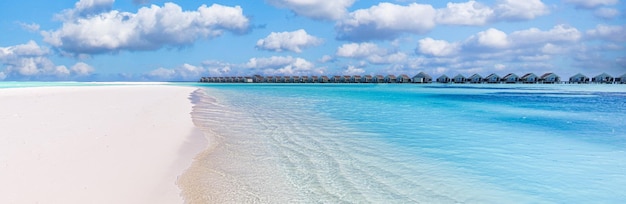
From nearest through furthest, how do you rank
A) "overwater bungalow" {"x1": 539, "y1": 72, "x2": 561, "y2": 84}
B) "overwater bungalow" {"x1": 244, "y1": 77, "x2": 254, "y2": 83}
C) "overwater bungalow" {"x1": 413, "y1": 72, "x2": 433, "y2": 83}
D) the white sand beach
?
the white sand beach → "overwater bungalow" {"x1": 539, "y1": 72, "x2": 561, "y2": 84} → "overwater bungalow" {"x1": 413, "y1": 72, "x2": 433, "y2": 83} → "overwater bungalow" {"x1": 244, "y1": 77, "x2": 254, "y2": 83}

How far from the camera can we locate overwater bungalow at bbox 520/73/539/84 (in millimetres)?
85938

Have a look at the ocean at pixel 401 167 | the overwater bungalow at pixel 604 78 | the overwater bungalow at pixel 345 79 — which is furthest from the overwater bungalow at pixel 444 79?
the ocean at pixel 401 167

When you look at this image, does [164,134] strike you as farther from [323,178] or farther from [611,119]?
[611,119]

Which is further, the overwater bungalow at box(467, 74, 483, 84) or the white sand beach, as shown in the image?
the overwater bungalow at box(467, 74, 483, 84)

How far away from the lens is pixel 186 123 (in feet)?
32.5

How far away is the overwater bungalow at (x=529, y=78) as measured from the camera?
8594 cm

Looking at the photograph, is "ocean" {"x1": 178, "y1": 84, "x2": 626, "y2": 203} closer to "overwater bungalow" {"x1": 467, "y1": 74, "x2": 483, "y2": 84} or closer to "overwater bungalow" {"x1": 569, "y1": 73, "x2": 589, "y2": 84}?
"overwater bungalow" {"x1": 569, "y1": 73, "x2": 589, "y2": 84}

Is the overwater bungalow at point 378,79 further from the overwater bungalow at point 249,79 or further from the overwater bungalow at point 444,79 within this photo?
the overwater bungalow at point 249,79

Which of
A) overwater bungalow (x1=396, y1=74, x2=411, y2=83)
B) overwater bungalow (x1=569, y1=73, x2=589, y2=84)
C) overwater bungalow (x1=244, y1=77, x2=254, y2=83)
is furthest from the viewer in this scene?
overwater bungalow (x1=244, y1=77, x2=254, y2=83)

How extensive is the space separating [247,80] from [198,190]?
12294 centimetres

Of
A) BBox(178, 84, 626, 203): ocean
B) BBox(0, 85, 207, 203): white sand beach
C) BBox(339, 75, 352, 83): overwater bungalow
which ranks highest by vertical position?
BBox(339, 75, 352, 83): overwater bungalow

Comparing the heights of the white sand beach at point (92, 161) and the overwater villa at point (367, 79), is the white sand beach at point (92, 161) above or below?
below

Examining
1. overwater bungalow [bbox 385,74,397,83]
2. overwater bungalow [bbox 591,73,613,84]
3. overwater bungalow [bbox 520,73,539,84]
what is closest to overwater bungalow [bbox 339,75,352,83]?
overwater bungalow [bbox 385,74,397,83]

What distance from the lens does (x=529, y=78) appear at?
285 ft
